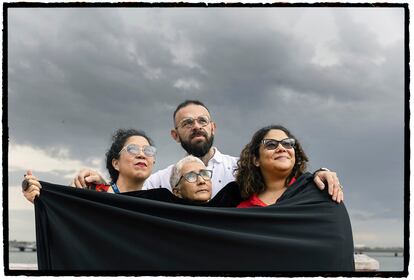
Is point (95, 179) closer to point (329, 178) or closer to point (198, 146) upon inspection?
point (198, 146)

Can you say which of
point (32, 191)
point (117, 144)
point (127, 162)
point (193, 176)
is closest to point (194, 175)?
point (193, 176)

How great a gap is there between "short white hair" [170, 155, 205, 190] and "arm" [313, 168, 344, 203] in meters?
0.83

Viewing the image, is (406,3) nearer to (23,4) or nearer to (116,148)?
(116,148)

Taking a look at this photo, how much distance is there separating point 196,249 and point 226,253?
0.21 meters

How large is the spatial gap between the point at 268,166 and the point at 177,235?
81 cm

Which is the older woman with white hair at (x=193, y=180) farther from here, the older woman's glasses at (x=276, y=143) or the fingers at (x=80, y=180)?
the fingers at (x=80, y=180)

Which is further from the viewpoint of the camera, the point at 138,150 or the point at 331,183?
the point at 138,150

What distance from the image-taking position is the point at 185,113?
496 cm

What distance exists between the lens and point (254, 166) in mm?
4945

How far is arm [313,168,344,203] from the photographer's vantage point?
477cm

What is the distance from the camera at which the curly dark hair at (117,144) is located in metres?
4.93

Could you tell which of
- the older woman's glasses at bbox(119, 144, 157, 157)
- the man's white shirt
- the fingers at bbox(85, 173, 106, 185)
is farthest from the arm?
the fingers at bbox(85, 173, 106, 185)

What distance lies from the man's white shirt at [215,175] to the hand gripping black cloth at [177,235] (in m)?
0.23

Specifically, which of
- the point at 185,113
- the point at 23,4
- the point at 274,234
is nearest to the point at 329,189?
the point at 274,234
